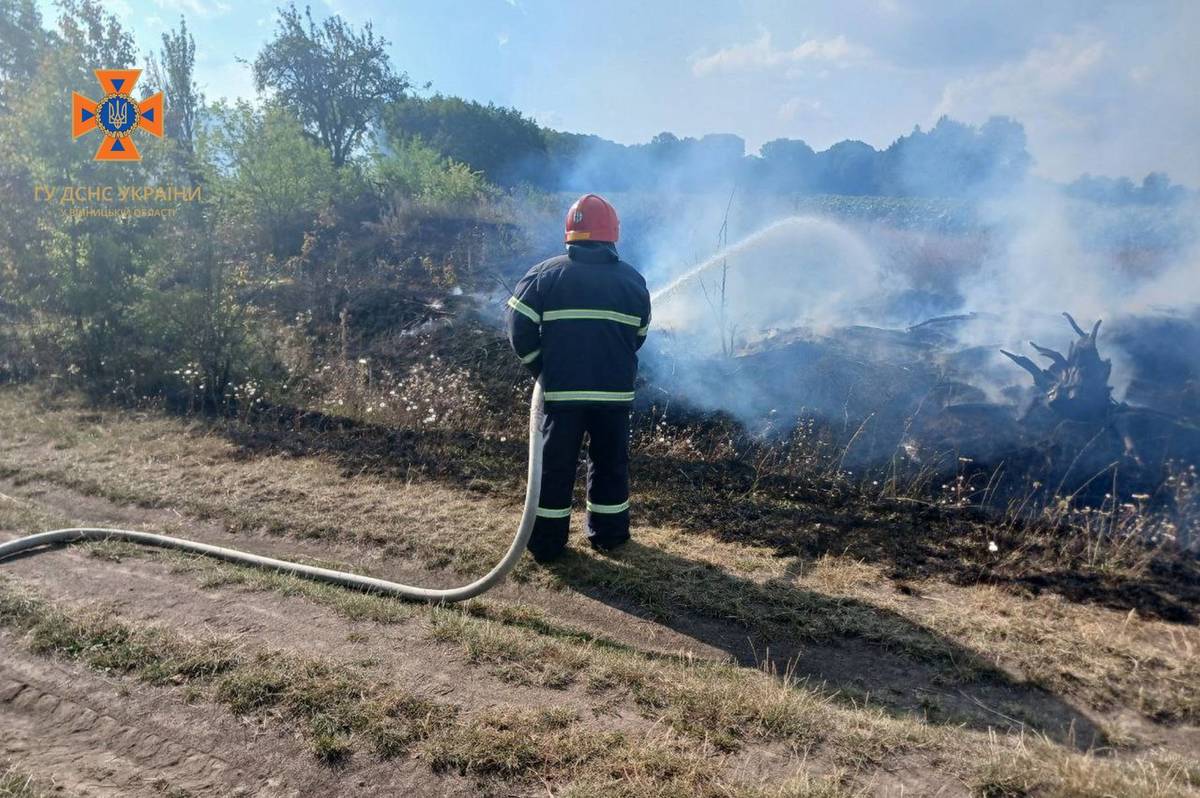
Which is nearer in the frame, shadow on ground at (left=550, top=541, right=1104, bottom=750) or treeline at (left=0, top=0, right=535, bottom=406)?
shadow on ground at (left=550, top=541, right=1104, bottom=750)

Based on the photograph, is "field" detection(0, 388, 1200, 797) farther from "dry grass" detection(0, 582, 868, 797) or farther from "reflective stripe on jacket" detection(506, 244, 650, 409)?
"reflective stripe on jacket" detection(506, 244, 650, 409)

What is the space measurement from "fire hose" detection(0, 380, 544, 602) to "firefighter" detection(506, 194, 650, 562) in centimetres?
20

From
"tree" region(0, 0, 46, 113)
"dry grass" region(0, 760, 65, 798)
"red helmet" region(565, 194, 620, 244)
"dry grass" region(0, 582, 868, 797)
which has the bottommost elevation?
"dry grass" region(0, 760, 65, 798)

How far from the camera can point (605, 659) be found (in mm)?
3320

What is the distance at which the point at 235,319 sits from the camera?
9.08 metres

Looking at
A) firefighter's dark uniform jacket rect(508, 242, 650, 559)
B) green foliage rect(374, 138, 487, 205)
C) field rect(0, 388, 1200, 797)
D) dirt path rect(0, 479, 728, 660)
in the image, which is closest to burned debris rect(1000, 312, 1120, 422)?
field rect(0, 388, 1200, 797)

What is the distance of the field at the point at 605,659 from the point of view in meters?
2.57

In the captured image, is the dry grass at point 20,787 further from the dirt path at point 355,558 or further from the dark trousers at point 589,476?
the dark trousers at point 589,476

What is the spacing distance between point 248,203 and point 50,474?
401 inches

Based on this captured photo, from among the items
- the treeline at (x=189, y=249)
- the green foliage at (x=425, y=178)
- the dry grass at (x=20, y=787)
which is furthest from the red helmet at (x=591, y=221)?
the green foliage at (x=425, y=178)

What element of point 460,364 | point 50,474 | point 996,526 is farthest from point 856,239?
point 50,474

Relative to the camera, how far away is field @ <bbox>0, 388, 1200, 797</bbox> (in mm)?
2566

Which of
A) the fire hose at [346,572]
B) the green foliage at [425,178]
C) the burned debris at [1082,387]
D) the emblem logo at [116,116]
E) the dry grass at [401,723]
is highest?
the green foliage at [425,178]

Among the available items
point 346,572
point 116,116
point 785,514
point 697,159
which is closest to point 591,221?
point 785,514
